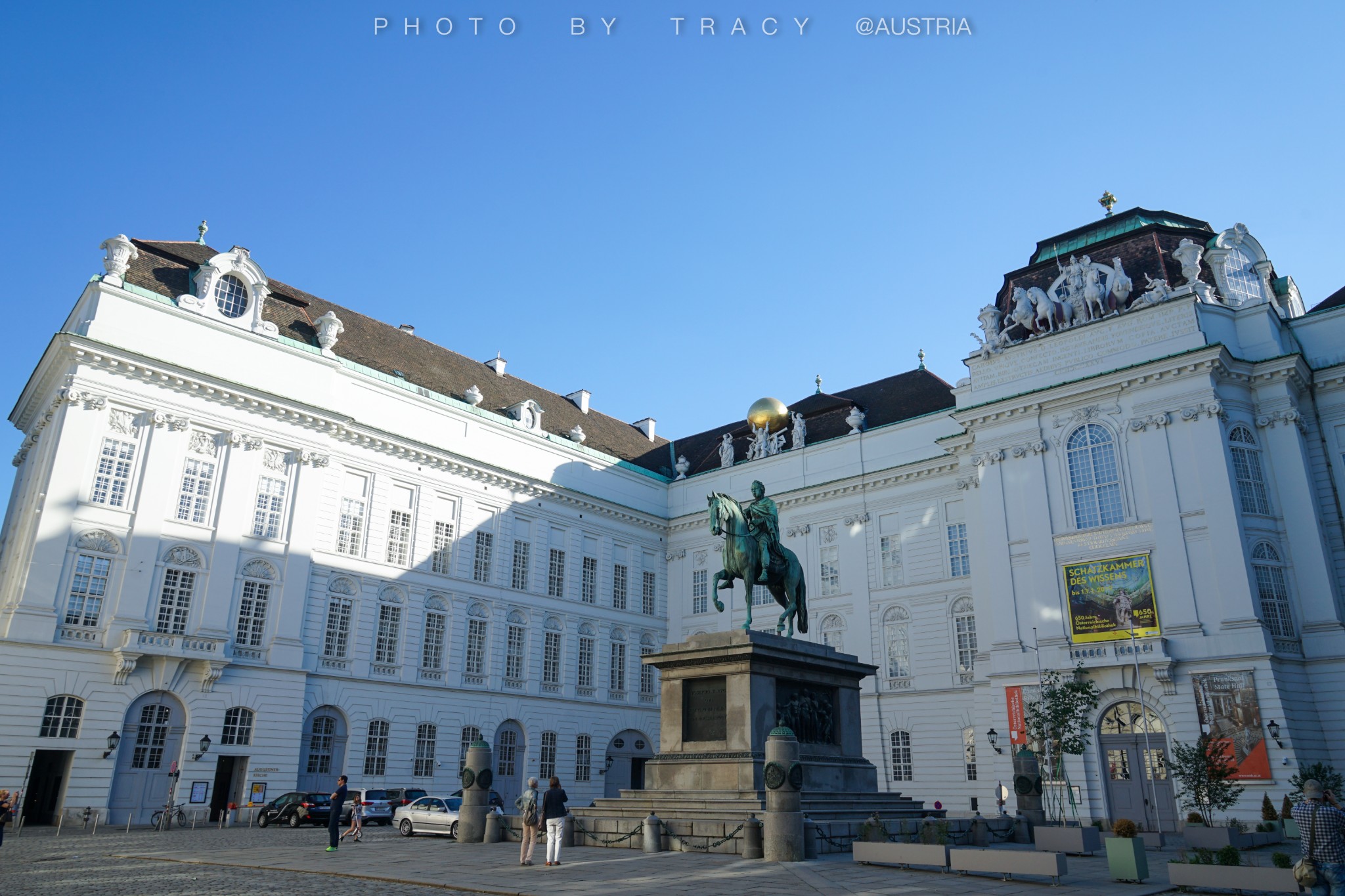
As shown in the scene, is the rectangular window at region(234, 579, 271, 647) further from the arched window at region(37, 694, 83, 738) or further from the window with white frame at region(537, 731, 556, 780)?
the window with white frame at region(537, 731, 556, 780)

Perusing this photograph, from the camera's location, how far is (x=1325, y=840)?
10.8 metres

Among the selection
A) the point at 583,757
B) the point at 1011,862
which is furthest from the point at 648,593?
the point at 1011,862

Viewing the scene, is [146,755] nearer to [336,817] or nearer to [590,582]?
[336,817]

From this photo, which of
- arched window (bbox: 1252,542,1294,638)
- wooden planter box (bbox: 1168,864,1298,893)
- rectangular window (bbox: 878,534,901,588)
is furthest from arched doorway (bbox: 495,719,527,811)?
wooden planter box (bbox: 1168,864,1298,893)

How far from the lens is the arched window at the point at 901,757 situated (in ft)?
136

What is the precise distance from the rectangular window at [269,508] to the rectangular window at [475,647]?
9.75 meters

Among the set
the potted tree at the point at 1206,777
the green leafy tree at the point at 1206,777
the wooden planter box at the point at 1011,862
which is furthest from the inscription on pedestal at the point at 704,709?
the green leafy tree at the point at 1206,777

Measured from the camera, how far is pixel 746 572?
21547mm

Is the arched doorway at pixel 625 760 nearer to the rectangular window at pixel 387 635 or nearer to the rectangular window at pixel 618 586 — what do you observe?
the rectangular window at pixel 618 586

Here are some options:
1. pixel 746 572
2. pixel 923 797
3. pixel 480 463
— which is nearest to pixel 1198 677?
pixel 923 797

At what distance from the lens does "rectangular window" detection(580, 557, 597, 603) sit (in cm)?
4842

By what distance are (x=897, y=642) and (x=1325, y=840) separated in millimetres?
33075

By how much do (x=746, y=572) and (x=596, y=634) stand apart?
27899mm

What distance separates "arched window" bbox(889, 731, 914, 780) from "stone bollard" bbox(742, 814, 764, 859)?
86.9ft
